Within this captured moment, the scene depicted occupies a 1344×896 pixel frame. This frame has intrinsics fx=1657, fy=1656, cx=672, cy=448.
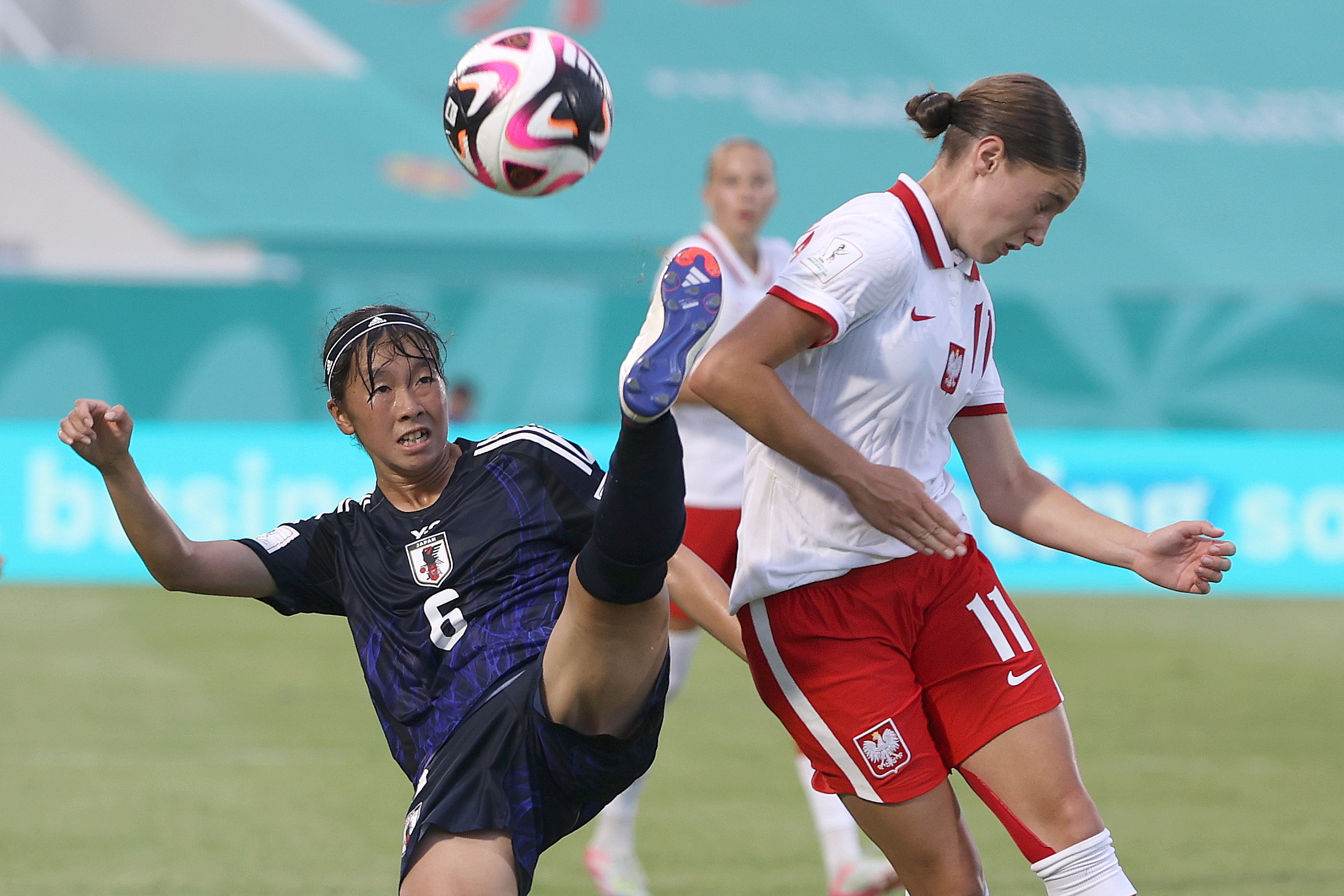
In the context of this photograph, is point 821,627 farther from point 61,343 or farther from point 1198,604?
point 61,343

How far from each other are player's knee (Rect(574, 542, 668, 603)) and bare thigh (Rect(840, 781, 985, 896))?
28.7 inches

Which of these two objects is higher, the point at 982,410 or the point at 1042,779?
the point at 982,410

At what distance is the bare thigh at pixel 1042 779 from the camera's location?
3264 mm

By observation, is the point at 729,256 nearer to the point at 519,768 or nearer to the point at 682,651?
the point at 682,651

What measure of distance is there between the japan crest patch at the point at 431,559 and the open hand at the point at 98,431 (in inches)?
24.6

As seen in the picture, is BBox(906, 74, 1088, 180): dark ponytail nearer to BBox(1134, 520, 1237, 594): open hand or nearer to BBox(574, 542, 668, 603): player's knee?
BBox(1134, 520, 1237, 594): open hand

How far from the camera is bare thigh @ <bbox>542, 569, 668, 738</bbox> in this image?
3.05 m

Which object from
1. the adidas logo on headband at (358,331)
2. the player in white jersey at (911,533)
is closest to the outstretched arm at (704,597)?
the player in white jersey at (911,533)

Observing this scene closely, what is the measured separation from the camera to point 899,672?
11.0 feet

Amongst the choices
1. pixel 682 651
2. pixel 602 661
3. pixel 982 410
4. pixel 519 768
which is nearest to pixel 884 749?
pixel 602 661

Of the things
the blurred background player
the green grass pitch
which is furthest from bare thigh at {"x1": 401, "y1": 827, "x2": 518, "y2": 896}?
the green grass pitch

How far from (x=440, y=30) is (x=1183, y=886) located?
2141 cm

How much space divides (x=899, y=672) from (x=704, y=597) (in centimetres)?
62

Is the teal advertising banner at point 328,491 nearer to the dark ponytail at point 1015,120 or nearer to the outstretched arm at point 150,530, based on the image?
the outstretched arm at point 150,530
